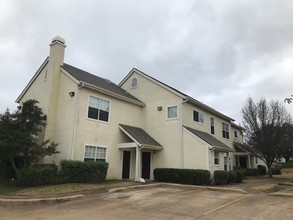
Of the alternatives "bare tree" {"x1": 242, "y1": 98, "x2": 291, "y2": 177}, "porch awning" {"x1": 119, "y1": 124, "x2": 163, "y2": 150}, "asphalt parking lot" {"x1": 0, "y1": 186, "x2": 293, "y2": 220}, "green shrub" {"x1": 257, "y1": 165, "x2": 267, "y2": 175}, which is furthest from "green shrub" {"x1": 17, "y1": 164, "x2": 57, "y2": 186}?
"green shrub" {"x1": 257, "y1": 165, "x2": 267, "y2": 175}

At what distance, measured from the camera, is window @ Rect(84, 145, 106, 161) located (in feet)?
57.5

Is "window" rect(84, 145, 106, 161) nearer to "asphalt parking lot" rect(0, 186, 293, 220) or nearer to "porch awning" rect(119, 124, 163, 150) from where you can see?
"porch awning" rect(119, 124, 163, 150)

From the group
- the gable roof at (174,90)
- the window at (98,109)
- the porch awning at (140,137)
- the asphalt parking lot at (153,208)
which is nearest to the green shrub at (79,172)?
the asphalt parking lot at (153,208)

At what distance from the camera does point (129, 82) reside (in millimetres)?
24406

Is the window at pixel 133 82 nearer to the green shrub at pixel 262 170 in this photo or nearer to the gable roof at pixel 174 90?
the gable roof at pixel 174 90

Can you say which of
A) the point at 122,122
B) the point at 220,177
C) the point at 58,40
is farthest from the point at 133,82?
the point at 220,177

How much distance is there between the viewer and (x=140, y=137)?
65.4ft

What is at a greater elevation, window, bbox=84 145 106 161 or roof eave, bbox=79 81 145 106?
roof eave, bbox=79 81 145 106

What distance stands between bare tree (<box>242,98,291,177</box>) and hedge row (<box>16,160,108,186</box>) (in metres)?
18.9

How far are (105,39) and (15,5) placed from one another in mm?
6713

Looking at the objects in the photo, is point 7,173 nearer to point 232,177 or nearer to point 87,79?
point 87,79

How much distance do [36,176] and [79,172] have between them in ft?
7.59

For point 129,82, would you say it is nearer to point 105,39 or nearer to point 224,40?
point 105,39

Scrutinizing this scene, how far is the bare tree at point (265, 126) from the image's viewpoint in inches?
1081
